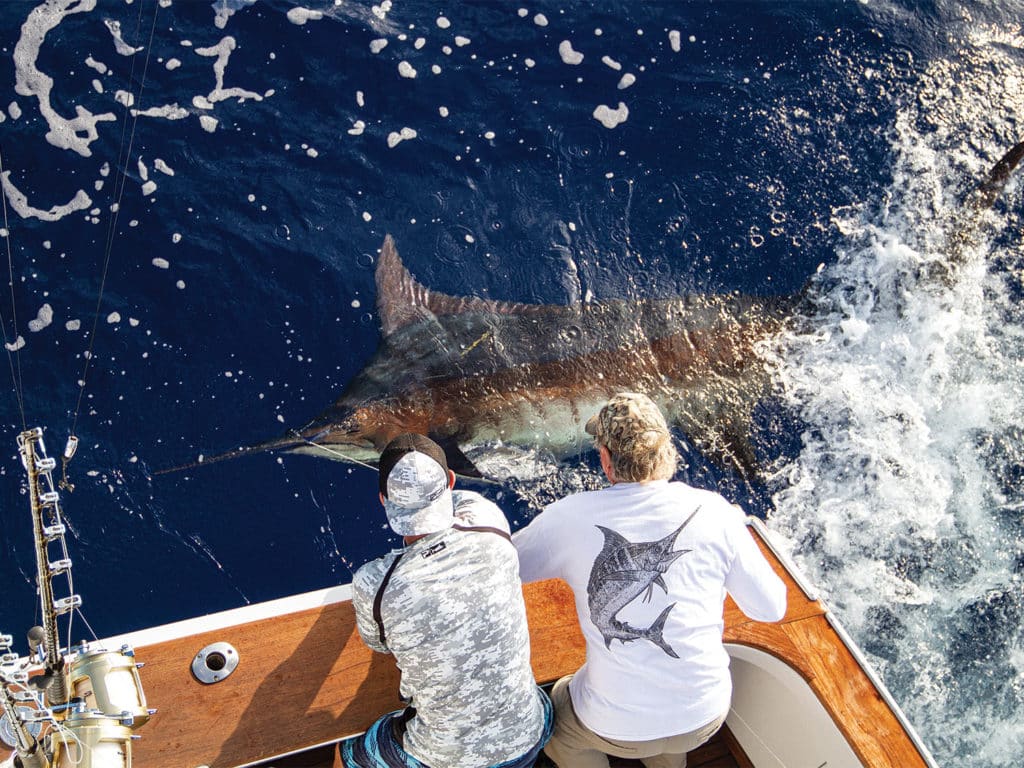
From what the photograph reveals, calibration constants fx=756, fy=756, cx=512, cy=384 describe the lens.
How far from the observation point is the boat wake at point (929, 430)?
3732 millimetres

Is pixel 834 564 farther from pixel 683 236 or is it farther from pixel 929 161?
pixel 929 161

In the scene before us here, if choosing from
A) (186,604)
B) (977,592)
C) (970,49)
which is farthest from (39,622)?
(970,49)

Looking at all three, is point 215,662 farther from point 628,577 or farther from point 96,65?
point 96,65

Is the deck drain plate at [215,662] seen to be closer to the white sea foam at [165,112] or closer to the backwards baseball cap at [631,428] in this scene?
the backwards baseball cap at [631,428]

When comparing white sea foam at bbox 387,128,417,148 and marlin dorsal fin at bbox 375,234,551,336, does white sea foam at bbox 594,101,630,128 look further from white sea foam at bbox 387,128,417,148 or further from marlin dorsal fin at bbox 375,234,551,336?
marlin dorsal fin at bbox 375,234,551,336

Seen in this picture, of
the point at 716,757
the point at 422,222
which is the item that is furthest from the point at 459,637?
the point at 422,222

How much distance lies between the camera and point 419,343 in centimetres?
411

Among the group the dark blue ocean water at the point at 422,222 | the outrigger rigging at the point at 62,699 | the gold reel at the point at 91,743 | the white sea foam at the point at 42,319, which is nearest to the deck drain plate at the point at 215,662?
the outrigger rigging at the point at 62,699

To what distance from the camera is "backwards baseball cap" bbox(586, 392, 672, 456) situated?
200 cm

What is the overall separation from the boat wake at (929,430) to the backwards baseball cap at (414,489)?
268 cm

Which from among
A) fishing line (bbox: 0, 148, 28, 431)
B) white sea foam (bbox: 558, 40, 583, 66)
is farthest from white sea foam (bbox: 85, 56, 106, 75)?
white sea foam (bbox: 558, 40, 583, 66)

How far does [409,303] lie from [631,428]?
96.2 inches

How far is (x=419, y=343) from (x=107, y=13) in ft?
9.17

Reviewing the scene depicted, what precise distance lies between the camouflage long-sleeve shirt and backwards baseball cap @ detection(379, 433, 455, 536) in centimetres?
5
